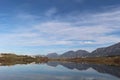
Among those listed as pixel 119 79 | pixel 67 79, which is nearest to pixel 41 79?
pixel 67 79

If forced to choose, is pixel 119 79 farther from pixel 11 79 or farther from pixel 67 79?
pixel 11 79

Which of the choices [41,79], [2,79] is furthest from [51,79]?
[2,79]

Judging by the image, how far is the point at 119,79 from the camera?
188ft

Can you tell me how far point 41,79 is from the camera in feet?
173

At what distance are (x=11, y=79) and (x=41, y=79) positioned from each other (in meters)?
6.87

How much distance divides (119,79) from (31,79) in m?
22.5

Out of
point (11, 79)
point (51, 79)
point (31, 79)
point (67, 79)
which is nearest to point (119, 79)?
point (67, 79)

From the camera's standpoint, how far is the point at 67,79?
175 ft

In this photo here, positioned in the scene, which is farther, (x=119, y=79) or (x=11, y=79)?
(x=119, y=79)

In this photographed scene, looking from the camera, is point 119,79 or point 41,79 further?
point 119,79

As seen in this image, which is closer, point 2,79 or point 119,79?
point 2,79

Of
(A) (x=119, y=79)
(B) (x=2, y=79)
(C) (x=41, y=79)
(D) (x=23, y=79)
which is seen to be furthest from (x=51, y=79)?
(A) (x=119, y=79)

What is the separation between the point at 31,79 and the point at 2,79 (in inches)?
259

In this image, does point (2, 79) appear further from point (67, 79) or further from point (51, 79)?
point (67, 79)
